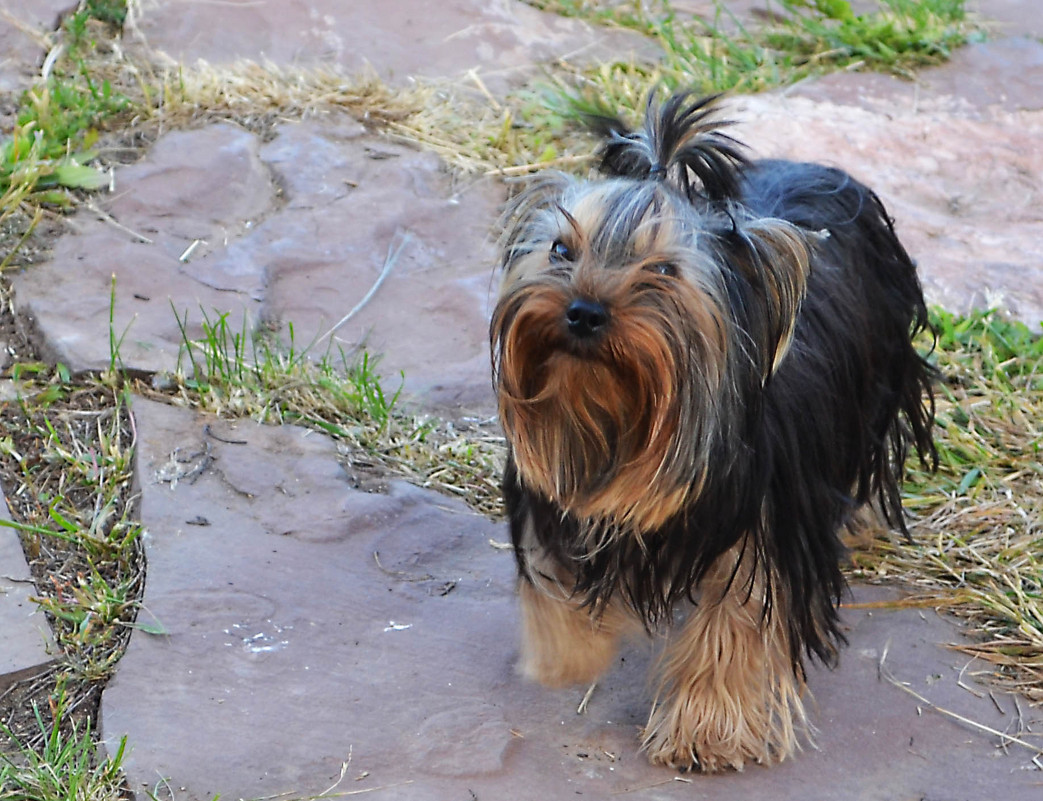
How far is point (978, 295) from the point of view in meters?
4.94

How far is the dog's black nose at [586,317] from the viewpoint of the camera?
2457mm

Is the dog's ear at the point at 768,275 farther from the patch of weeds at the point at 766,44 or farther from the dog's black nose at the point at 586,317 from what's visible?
the patch of weeds at the point at 766,44

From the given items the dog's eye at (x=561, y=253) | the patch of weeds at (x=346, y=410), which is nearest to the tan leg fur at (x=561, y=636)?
the patch of weeds at (x=346, y=410)

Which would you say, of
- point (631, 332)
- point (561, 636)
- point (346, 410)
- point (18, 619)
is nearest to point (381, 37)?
point (346, 410)

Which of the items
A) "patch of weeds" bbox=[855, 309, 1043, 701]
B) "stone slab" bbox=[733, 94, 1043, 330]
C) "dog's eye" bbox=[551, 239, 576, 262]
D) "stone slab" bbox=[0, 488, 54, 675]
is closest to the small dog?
"dog's eye" bbox=[551, 239, 576, 262]

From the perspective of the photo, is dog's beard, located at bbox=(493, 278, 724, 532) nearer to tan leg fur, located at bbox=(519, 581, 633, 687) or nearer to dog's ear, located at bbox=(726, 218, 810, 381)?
dog's ear, located at bbox=(726, 218, 810, 381)

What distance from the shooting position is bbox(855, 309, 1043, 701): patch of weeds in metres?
3.57

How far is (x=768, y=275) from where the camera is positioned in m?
2.60

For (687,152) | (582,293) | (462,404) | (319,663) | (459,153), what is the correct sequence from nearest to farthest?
1. (582,293)
2. (687,152)
3. (319,663)
4. (462,404)
5. (459,153)

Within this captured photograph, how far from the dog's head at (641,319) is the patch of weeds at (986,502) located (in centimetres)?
133

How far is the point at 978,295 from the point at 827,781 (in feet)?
8.26

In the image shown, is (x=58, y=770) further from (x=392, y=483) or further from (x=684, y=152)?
(x=684, y=152)

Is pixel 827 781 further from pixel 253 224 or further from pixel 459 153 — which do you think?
pixel 459 153

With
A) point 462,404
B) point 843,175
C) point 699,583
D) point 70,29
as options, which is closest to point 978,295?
point 843,175
